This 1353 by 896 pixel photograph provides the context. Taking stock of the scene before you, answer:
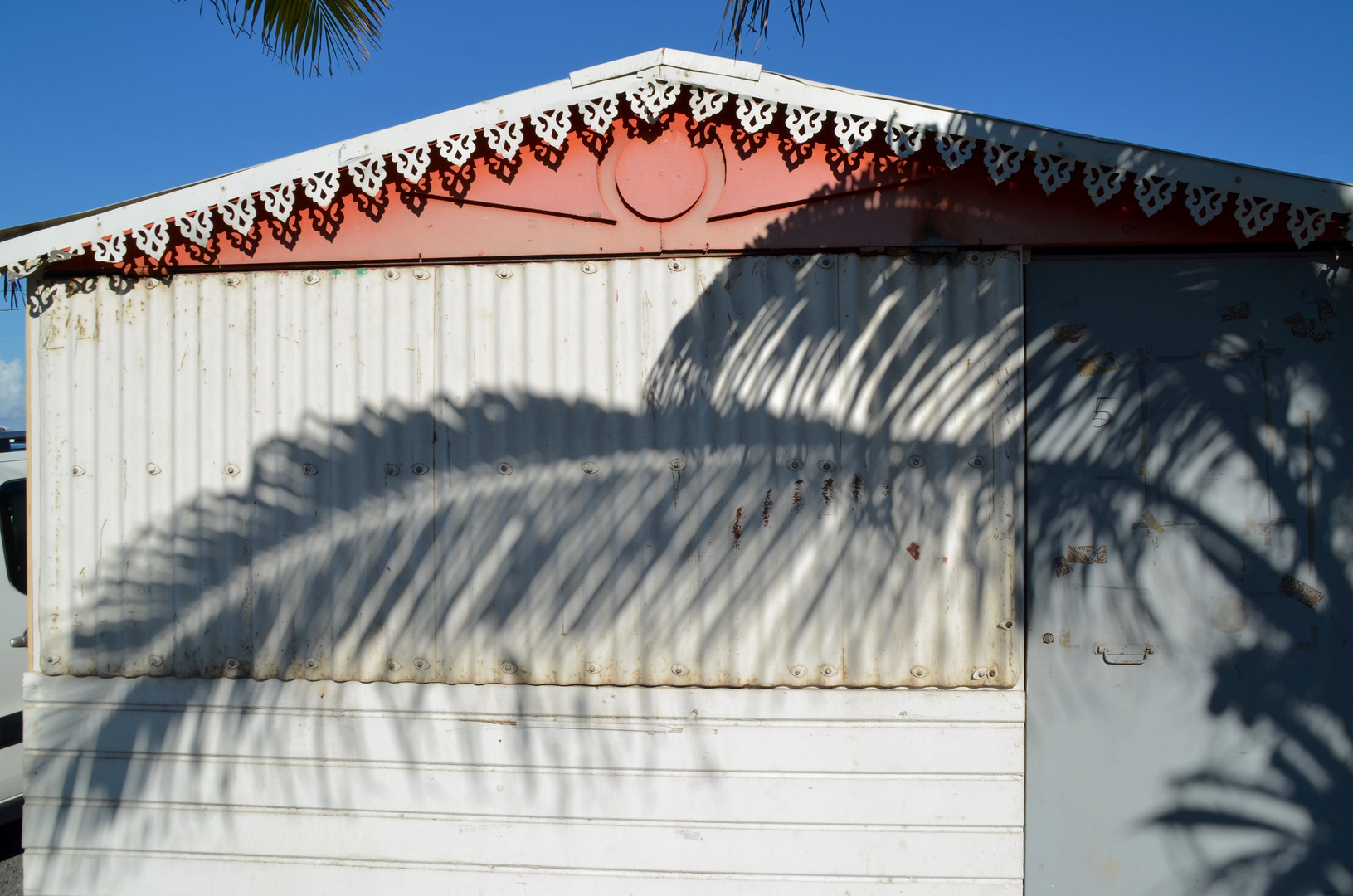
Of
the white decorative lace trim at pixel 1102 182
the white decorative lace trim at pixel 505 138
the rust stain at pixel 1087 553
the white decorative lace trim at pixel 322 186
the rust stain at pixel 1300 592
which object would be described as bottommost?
the rust stain at pixel 1300 592

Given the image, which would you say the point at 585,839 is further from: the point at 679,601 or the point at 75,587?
the point at 75,587

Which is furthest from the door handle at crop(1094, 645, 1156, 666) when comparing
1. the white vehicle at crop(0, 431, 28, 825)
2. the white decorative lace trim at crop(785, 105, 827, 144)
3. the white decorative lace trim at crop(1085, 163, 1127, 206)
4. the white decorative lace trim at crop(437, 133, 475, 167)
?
the white vehicle at crop(0, 431, 28, 825)

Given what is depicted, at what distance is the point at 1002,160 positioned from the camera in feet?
8.95

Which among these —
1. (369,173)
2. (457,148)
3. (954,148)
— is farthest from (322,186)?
(954,148)

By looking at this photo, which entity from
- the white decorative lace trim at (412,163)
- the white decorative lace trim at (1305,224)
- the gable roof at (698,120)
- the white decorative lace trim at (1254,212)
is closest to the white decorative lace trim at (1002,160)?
the gable roof at (698,120)

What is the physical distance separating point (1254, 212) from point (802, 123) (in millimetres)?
1678

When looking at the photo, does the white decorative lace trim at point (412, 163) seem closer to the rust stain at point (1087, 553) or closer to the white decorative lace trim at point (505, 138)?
the white decorative lace trim at point (505, 138)

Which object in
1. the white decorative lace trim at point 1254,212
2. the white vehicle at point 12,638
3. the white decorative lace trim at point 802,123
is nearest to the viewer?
the white decorative lace trim at point 1254,212

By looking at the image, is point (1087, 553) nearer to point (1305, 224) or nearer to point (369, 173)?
point (1305, 224)

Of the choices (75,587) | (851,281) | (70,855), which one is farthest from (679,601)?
(70,855)

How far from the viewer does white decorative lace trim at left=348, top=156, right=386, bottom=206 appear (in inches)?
114

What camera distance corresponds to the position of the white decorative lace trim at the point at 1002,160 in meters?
2.73

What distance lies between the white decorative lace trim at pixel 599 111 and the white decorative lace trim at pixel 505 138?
262 millimetres

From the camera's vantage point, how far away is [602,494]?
299 centimetres
